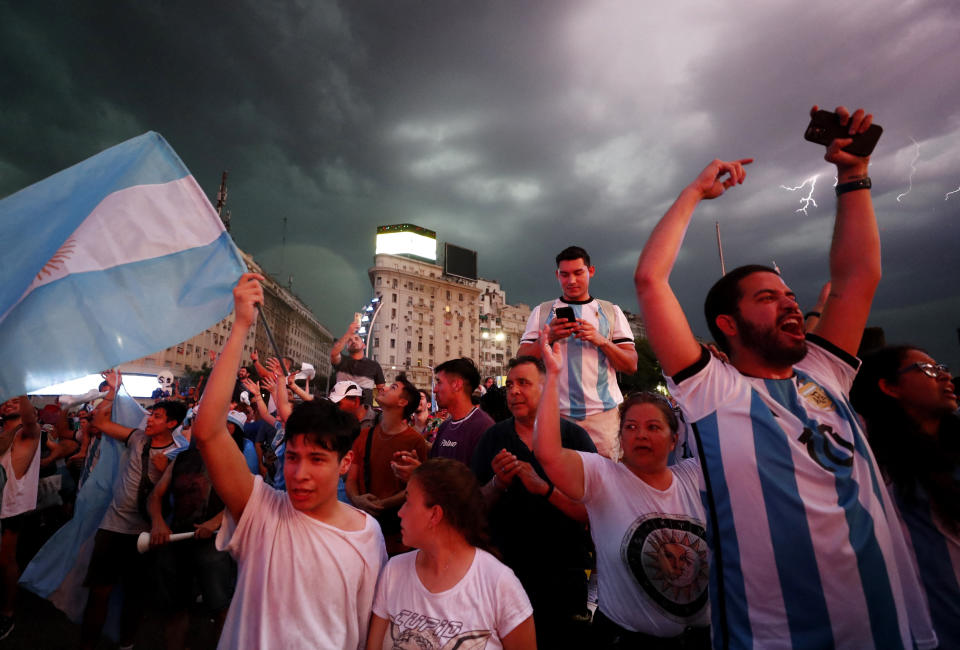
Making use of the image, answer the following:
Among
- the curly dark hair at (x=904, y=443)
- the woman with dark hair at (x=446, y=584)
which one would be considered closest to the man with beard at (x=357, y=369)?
the woman with dark hair at (x=446, y=584)

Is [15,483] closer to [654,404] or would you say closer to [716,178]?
[654,404]

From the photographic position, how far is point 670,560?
7.95ft

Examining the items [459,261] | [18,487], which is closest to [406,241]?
[459,261]

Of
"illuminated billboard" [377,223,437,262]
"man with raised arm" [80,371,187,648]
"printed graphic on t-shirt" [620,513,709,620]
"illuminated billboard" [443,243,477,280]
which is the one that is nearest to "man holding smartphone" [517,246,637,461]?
"printed graphic on t-shirt" [620,513,709,620]

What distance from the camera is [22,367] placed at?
2.40 metres

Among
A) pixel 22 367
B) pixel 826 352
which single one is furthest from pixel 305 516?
pixel 826 352

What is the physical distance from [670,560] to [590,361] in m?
1.77

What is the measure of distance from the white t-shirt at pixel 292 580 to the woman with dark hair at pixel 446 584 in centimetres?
16

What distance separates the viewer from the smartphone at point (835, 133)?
2.22 m

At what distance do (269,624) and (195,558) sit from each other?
2.71m

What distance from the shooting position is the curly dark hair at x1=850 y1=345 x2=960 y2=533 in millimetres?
2062

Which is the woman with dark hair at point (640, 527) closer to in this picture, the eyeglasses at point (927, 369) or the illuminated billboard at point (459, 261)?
the eyeglasses at point (927, 369)

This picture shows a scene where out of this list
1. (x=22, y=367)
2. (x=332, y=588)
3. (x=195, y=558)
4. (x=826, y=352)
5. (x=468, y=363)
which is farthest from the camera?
(x=468, y=363)

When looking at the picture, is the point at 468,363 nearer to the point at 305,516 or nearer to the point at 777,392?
the point at 305,516
